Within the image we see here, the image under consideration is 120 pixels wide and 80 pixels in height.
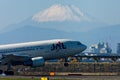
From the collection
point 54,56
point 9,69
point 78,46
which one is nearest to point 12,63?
point 9,69

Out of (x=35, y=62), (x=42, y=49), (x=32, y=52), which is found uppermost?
(x=42, y=49)

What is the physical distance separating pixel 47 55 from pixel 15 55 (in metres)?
5.78

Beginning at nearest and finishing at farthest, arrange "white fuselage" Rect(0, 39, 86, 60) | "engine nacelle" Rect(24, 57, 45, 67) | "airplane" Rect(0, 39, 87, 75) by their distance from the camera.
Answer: "engine nacelle" Rect(24, 57, 45, 67), "airplane" Rect(0, 39, 87, 75), "white fuselage" Rect(0, 39, 86, 60)

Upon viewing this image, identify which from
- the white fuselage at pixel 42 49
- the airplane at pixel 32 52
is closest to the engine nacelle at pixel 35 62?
the airplane at pixel 32 52

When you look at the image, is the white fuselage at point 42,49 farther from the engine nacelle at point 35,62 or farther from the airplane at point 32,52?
the engine nacelle at point 35,62

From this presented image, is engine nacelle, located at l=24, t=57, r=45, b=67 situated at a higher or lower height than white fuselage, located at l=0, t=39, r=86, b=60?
lower

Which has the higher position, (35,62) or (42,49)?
(42,49)

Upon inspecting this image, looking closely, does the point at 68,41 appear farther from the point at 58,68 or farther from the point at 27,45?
the point at 58,68

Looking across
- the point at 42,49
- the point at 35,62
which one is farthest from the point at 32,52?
the point at 35,62

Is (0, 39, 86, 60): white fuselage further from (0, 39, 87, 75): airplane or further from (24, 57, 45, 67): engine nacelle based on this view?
(24, 57, 45, 67): engine nacelle

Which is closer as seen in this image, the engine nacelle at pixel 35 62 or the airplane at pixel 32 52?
the engine nacelle at pixel 35 62

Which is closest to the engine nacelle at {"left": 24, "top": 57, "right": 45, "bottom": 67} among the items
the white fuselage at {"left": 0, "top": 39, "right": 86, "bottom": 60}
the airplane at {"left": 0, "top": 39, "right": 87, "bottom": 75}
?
the airplane at {"left": 0, "top": 39, "right": 87, "bottom": 75}

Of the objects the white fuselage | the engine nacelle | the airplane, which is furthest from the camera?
the white fuselage

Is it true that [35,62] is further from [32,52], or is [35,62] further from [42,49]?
[42,49]
